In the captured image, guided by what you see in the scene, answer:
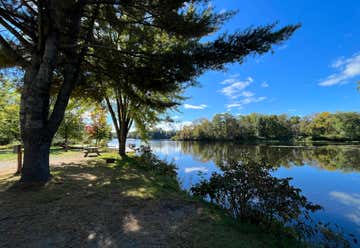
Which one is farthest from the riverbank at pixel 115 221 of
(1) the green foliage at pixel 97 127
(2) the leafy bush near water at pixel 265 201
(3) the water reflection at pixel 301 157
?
(1) the green foliage at pixel 97 127

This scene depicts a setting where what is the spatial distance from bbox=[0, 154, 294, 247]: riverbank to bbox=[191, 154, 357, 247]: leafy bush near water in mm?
282

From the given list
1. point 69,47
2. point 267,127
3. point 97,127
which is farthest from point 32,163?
point 267,127

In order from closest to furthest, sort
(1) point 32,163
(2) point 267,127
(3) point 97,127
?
(1) point 32,163 → (3) point 97,127 → (2) point 267,127

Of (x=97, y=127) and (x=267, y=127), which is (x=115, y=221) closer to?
(x=97, y=127)

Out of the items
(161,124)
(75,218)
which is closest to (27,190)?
A: (75,218)

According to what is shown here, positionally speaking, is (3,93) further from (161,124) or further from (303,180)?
(303,180)

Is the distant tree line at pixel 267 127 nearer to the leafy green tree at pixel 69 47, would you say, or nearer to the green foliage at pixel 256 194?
the leafy green tree at pixel 69 47

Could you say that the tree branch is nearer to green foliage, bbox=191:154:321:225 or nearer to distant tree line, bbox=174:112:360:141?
green foliage, bbox=191:154:321:225

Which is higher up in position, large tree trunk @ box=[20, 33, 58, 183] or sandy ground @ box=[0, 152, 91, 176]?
large tree trunk @ box=[20, 33, 58, 183]

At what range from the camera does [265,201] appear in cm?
307

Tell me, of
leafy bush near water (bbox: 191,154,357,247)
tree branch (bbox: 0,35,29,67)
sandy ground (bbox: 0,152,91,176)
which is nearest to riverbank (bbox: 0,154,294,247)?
leafy bush near water (bbox: 191,154,357,247)

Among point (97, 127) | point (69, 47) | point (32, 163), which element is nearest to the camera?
point (32, 163)

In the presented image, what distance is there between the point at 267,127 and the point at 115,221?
6692 centimetres

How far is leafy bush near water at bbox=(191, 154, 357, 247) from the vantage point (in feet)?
9.62
